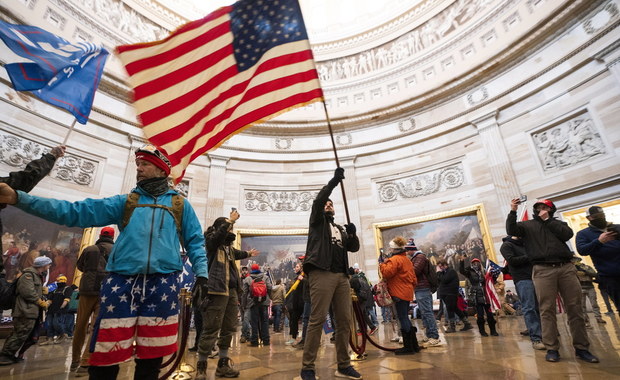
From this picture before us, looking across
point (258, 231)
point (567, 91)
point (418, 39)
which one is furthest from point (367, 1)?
point (258, 231)

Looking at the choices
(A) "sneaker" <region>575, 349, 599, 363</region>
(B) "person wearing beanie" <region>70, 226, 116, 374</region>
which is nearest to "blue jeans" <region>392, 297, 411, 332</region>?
(A) "sneaker" <region>575, 349, 599, 363</region>

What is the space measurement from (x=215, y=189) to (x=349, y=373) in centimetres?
1079

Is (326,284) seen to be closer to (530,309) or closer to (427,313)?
(427,313)

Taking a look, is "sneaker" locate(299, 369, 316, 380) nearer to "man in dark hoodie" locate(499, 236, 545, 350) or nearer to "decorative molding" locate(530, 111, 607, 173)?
"man in dark hoodie" locate(499, 236, 545, 350)

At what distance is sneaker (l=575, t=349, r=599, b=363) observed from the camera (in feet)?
9.91

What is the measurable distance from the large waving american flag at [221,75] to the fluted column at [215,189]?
892cm

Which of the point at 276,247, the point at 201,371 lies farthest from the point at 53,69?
the point at 276,247

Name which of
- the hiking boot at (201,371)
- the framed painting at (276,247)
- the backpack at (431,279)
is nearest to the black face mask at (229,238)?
the hiking boot at (201,371)

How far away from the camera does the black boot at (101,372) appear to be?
66.9 inches

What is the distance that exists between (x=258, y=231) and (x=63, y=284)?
6.32m

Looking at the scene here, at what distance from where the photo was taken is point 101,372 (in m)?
1.71

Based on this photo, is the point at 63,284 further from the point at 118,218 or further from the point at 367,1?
the point at 367,1

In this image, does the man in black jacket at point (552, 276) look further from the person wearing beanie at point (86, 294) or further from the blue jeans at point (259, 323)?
the person wearing beanie at point (86, 294)

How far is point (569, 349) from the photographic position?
147 inches
